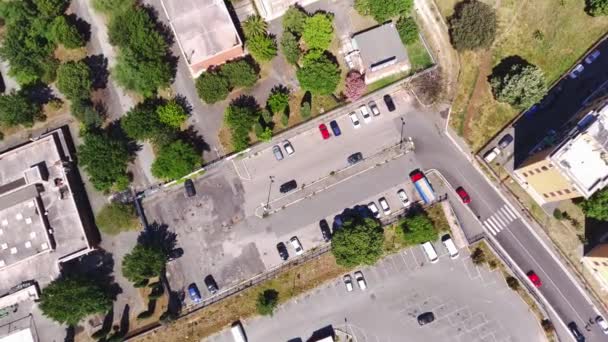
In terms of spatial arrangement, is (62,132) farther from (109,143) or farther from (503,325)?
(503,325)

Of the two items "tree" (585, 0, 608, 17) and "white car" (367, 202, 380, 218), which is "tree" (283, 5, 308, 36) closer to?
"white car" (367, 202, 380, 218)

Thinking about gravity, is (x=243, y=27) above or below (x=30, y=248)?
above

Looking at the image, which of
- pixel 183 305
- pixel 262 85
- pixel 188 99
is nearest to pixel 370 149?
pixel 262 85

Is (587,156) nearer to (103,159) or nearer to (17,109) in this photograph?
(103,159)

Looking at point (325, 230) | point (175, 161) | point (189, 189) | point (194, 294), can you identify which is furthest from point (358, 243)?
point (175, 161)

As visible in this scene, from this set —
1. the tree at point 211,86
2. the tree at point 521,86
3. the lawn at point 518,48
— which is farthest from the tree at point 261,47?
the tree at point 521,86

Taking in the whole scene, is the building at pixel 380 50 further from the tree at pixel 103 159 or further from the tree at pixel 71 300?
the tree at pixel 71 300

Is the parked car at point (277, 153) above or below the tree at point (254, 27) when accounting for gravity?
below

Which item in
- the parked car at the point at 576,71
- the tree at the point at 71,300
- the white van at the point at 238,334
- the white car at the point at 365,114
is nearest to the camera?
the tree at the point at 71,300
